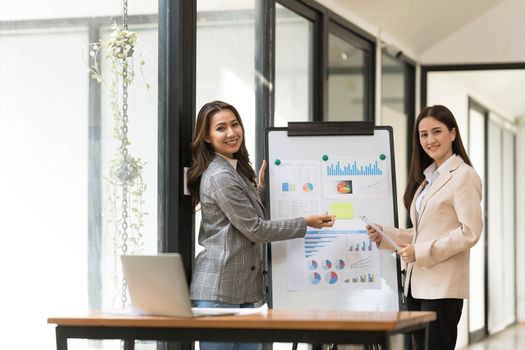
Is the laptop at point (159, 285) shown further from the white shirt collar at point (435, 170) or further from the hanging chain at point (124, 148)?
the white shirt collar at point (435, 170)

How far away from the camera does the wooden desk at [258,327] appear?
300 cm

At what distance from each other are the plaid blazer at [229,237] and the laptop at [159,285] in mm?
727

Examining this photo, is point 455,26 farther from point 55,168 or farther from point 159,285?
point 159,285

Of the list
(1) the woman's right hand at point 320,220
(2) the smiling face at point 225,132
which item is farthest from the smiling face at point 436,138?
(2) the smiling face at point 225,132

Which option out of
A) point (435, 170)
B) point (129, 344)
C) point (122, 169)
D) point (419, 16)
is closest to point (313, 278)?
point (435, 170)

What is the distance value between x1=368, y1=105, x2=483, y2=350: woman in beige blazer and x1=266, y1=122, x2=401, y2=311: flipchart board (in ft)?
0.40

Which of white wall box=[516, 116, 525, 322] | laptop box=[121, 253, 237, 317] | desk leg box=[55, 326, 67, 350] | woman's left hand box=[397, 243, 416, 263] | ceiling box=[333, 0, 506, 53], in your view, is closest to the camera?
laptop box=[121, 253, 237, 317]

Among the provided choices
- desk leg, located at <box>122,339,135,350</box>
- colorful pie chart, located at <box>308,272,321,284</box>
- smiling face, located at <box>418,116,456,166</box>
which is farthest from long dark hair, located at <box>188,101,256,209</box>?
desk leg, located at <box>122,339,135,350</box>

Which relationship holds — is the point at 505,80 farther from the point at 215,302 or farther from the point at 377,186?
the point at 215,302

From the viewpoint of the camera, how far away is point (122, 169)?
4.19 metres

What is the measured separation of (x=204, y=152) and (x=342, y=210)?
67cm

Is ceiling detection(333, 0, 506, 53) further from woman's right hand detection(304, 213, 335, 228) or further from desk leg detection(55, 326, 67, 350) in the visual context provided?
desk leg detection(55, 326, 67, 350)

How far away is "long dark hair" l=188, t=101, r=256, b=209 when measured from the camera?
13.9ft

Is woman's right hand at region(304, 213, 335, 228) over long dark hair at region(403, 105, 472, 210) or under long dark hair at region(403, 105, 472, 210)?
under
